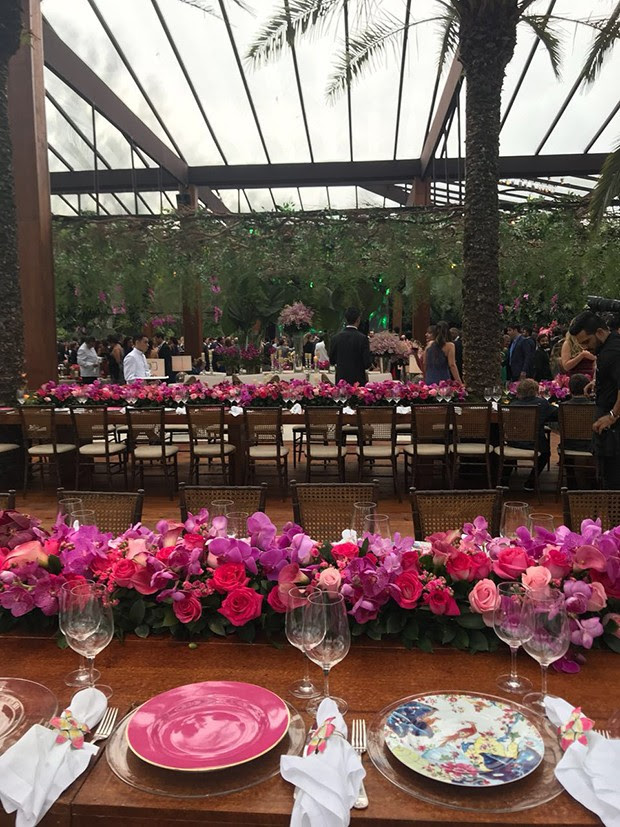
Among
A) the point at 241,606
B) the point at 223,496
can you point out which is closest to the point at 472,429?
the point at 223,496

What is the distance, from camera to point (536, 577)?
165cm

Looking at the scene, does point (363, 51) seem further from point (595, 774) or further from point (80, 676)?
point (595, 774)

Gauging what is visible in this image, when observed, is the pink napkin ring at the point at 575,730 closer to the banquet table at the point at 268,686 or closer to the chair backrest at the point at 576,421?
the banquet table at the point at 268,686

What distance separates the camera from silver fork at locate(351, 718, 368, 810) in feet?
3.57

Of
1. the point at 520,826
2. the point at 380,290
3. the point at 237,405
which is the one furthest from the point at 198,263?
the point at 520,826

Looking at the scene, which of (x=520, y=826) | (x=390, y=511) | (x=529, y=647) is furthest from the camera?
(x=390, y=511)

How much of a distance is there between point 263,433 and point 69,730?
5.10 meters

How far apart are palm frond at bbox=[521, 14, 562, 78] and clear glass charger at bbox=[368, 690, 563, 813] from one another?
23.3ft

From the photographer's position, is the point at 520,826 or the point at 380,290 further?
the point at 380,290

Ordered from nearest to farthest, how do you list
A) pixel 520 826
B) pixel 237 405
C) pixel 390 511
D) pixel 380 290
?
pixel 520 826, pixel 390 511, pixel 237 405, pixel 380 290

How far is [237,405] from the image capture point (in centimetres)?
649

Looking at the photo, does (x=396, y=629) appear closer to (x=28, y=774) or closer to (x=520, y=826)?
(x=520, y=826)

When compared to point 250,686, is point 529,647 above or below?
above

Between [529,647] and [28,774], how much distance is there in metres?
0.92
